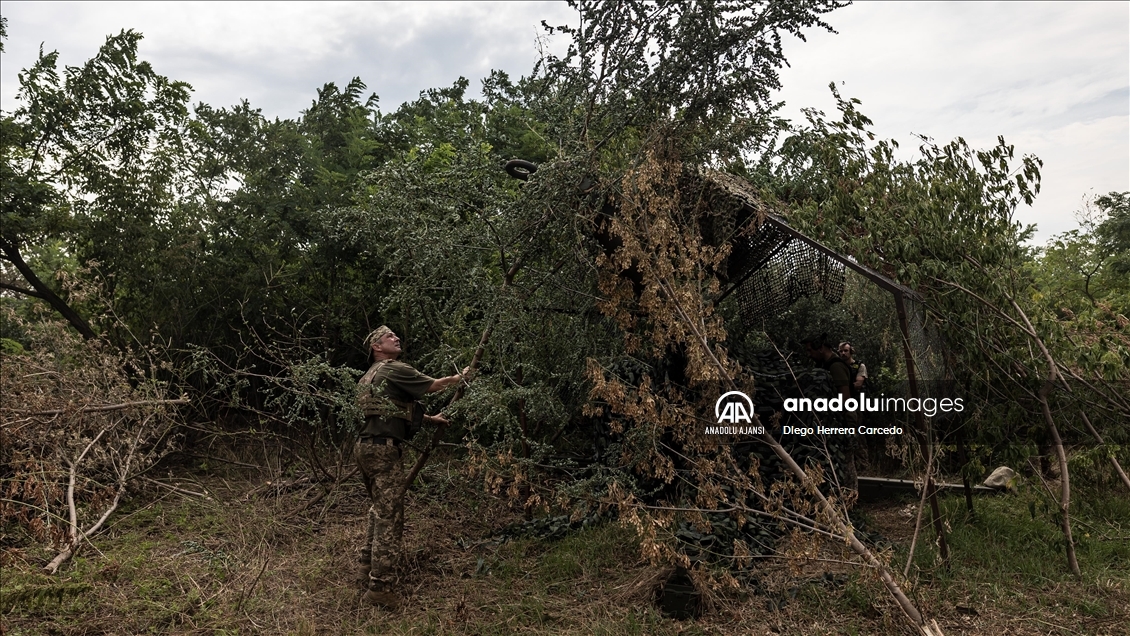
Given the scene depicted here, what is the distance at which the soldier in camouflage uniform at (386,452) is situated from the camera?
5273 mm

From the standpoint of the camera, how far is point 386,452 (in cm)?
548

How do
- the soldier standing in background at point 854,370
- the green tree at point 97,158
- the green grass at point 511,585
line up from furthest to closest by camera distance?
the green tree at point 97,158 < the soldier standing in background at point 854,370 < the green grass at point 511,585

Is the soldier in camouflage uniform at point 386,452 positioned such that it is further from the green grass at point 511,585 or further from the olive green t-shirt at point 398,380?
the green grass at point 511,585

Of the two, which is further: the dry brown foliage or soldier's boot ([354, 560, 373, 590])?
the dry brown foliage

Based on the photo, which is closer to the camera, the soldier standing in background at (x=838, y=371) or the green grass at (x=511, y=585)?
the green grass at (x=511, y=585)

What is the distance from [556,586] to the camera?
550 centimetres

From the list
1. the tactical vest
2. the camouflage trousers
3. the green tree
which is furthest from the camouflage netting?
the green tree

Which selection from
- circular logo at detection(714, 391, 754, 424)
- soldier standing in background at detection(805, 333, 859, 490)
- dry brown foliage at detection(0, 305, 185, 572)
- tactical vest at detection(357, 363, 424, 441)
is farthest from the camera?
soldier standing in background at detection(805, 333, 859, 490)

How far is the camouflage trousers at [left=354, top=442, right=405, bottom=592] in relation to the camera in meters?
5.25

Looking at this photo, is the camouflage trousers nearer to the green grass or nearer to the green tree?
the green grass

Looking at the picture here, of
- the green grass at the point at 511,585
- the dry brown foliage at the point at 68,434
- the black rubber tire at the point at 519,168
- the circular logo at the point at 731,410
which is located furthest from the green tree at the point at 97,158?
the circular logo at the point at 731,410

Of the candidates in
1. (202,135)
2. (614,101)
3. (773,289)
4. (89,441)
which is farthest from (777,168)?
(202,135)

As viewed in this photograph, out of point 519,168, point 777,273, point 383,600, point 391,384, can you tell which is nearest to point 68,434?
point 391,384

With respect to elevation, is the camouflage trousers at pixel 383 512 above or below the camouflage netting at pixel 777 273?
below
